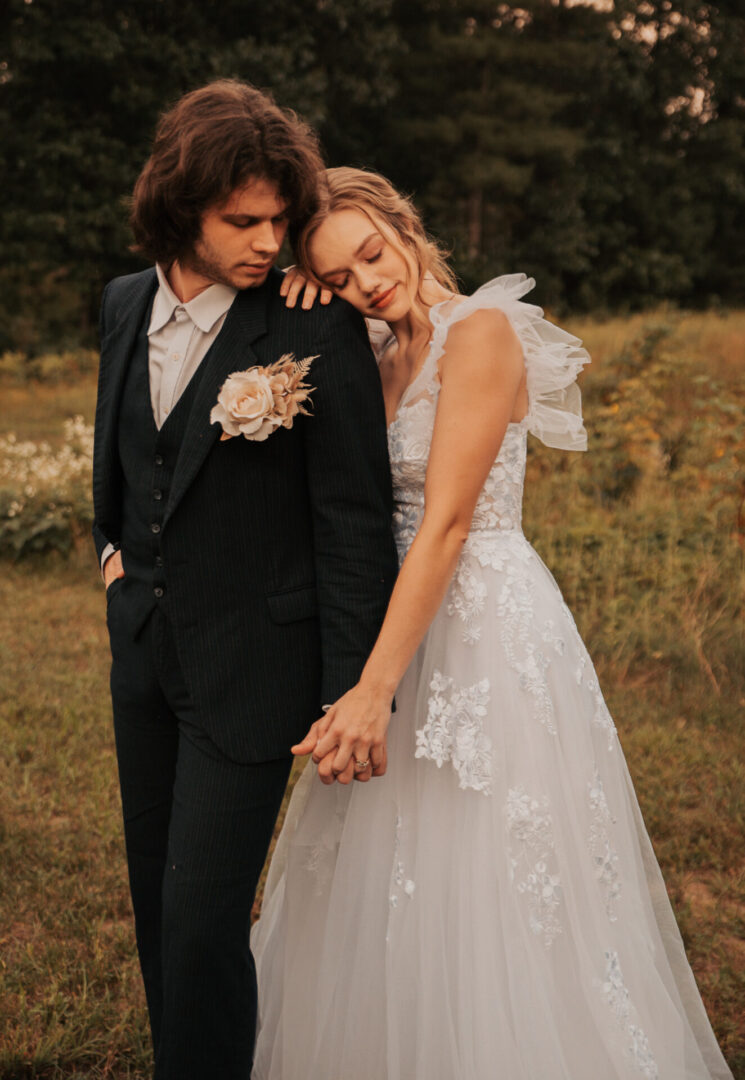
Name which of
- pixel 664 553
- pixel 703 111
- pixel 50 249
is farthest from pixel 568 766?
pixel 703 111

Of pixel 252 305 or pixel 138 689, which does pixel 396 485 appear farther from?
pixel 138 689

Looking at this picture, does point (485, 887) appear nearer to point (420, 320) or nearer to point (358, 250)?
point (420, 320)

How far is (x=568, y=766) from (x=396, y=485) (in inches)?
31.3

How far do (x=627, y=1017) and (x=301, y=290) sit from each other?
183cm

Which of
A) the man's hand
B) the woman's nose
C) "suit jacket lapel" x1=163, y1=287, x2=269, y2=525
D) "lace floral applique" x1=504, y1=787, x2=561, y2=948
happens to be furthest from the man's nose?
"lace floral applique" x1=504, y1=787, x2=561, y2=948

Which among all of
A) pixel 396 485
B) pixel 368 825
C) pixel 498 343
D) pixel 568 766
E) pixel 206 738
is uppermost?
pixel 498 343

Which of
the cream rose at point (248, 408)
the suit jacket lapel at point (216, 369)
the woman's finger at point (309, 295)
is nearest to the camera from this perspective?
the cream rose at point (248, 408)

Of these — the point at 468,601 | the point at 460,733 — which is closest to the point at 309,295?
the point at 468,601

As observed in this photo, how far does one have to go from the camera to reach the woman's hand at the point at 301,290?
2.26 meters

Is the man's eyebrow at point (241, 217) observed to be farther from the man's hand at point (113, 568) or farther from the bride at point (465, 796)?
the man's hand at point (113, 568)

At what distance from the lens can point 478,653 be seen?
98.4 inches

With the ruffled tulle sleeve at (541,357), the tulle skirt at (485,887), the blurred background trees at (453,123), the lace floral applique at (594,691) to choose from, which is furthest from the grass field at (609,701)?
the blurred background trees at (453,123)

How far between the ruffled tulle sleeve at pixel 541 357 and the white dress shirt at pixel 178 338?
1.68ft

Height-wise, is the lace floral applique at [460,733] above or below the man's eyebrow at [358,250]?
below
